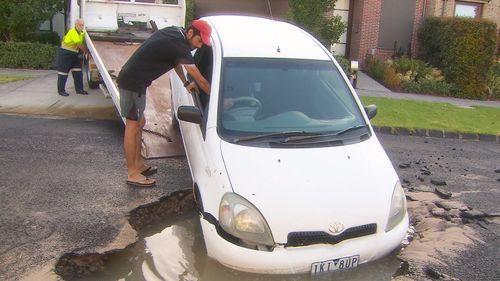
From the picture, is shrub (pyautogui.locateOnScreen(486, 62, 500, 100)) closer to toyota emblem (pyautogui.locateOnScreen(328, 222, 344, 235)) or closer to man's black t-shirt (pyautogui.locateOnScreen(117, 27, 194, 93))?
man's black t-shirt (pyautogui.locateOnScreen(117, 27, 194, 93))

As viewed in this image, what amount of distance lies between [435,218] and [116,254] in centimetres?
325

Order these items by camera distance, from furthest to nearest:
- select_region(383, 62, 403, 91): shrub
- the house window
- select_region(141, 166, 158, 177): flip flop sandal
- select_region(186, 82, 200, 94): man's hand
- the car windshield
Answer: the house window → select_region(383, 62, 403, 91): shrub → select_region(141, 166, 158, 177): flip flop sandal → select_region(186, 82, 200, 94): man's hand → the car windshield

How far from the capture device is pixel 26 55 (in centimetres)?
1520

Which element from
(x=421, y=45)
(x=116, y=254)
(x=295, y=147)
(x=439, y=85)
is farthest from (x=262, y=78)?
(x=421, y=45)

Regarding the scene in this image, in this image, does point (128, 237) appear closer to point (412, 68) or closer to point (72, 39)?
point (72, 39)

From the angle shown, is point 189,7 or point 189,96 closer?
point 189,96

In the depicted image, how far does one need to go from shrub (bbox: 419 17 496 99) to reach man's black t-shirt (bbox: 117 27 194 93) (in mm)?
13050

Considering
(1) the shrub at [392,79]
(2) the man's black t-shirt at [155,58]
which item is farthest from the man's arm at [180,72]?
(1) the shrub at [392,79]

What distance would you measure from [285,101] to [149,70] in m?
1.60

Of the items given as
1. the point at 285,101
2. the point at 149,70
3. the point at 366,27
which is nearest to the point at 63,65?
the point at 149,70

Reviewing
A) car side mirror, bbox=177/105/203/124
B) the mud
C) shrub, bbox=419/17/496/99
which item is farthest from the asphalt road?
shrub, bbox=419/17/496/99

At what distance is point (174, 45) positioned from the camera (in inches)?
191

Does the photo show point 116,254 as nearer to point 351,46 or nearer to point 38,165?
point 38,165

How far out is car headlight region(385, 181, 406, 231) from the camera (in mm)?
3691
